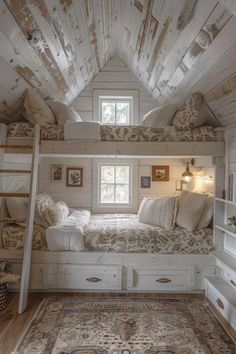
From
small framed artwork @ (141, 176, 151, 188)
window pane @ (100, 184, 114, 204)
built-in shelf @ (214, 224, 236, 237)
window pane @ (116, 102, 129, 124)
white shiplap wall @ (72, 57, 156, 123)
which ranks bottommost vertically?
built-in shelf @ (214, 224, 236, 237)

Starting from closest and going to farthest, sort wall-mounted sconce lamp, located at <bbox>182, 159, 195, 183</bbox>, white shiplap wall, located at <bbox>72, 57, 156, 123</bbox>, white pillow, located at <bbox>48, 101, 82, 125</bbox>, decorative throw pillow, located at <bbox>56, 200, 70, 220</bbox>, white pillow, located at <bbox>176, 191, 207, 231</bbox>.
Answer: white pillow, located at <bbox>176, 191, 207, 231</bbox> < white pillow, located at <bbox>48, 101, 82, 125</bbox> < decorative throw pillow, located at <bbox>56, 200, 70, 220</bbox> < wall-mounted sconce lamp, located at <bbox>182, 159, 195, 183</bbox> < white shiplap wall, located at <bbox>72, 57, 156, 123</bbox>

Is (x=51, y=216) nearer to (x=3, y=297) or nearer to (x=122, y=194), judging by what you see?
(x=3, y=297)

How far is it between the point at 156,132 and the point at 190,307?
5.65 feet

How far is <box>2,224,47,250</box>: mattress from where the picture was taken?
2730mm

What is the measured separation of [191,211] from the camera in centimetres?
289

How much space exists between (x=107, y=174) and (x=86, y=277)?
5.79 feet

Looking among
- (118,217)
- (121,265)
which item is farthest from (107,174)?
(121,265)

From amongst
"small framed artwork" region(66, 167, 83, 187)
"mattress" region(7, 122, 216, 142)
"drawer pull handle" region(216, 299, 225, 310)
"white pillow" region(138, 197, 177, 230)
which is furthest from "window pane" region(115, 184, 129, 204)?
"drawer pull handle" region(216, 299, 225, 310)

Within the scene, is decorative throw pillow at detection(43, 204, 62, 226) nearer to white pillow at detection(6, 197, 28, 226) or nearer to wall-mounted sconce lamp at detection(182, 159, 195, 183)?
white pillow at detection(6, 197, 28, 226)

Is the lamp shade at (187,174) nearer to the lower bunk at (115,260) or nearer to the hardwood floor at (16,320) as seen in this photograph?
the lower bunk at (115,260)

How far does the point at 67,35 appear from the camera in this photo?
93.0 inches

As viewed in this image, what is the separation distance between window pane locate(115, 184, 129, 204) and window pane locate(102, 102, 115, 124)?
101cm

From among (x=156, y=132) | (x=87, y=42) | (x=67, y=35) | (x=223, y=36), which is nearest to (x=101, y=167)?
(x=156, y=132)

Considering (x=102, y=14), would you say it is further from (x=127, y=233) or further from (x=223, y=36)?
(x=127, y=233)
